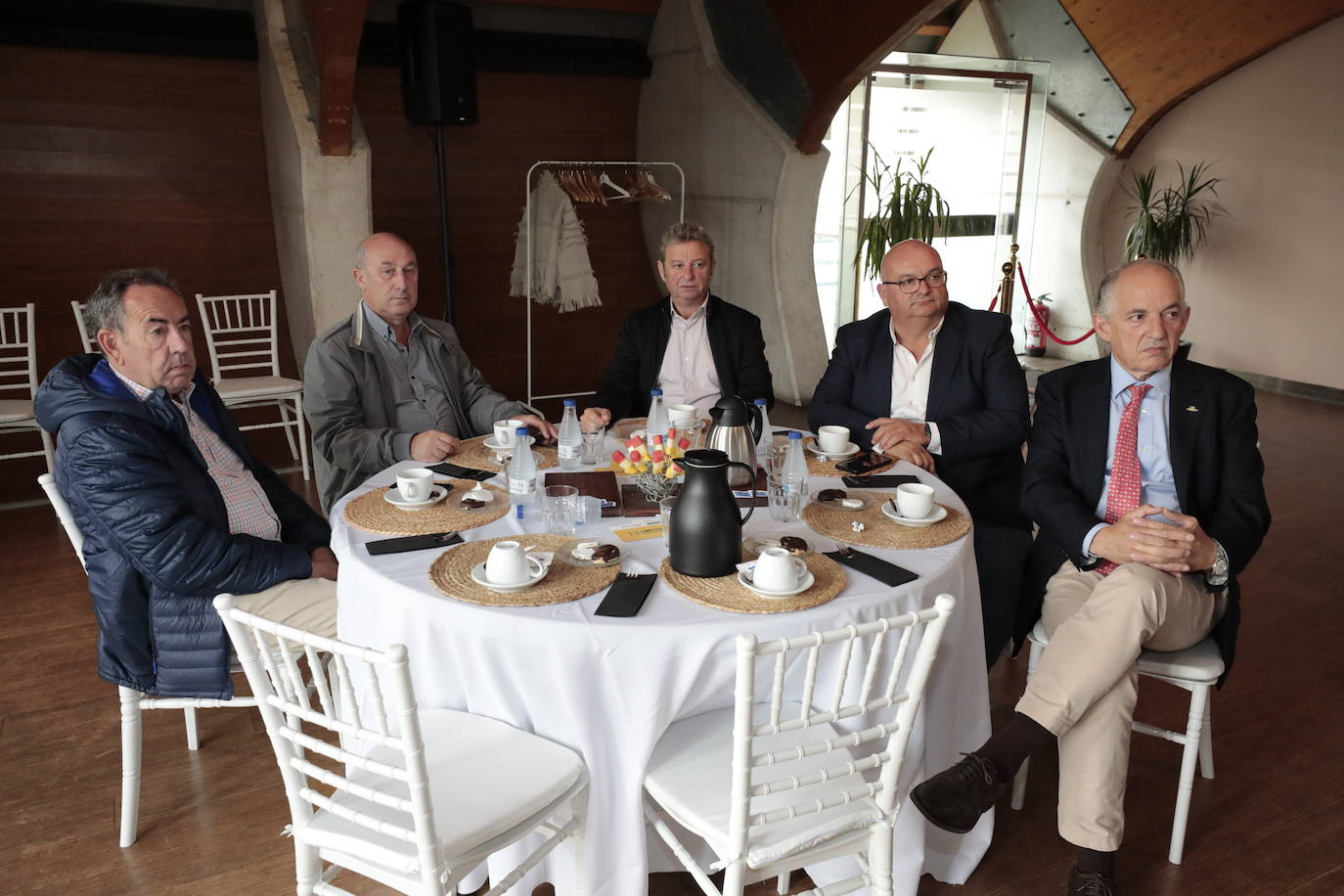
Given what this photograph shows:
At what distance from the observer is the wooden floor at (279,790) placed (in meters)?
2.35

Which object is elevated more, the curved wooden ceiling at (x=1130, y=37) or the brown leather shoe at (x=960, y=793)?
the curved wooden ceiling at (x=1130, y=37)

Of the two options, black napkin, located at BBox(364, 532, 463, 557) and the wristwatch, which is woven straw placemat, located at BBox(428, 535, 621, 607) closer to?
black napkin, located at BBox(364, 532, 463, 557)

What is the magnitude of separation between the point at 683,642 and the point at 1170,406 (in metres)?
1.52

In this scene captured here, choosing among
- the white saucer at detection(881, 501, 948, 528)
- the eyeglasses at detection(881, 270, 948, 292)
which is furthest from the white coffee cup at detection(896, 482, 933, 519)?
the eyeglasses at detection(881, 270, 948, 292)

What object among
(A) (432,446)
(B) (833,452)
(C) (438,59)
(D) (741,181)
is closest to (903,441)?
(B) (833,452)

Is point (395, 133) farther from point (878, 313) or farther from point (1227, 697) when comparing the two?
point (1227, 697)

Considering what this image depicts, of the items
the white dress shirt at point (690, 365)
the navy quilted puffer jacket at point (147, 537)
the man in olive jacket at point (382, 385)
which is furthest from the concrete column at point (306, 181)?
the navy quilted puffer jacket at point (147, 537)

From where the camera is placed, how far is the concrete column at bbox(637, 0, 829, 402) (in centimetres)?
661

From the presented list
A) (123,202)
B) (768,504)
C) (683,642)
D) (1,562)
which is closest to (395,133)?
(123,202)

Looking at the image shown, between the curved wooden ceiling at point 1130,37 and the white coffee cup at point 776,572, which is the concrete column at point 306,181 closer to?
the curved wooden ceiling at point 1130,37

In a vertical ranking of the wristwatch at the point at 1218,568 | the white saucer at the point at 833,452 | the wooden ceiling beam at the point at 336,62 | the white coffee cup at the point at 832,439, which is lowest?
the wristwatch at the point at 1218,568

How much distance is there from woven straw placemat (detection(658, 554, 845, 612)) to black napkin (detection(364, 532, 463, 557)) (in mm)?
508

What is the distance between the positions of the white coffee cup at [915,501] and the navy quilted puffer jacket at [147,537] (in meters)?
1.54

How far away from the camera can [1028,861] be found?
2414 millimetres
